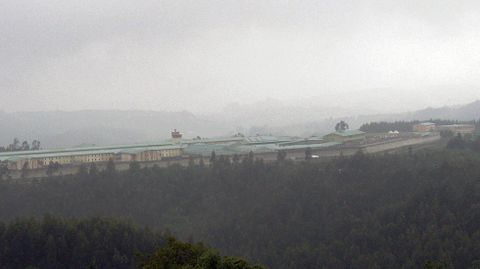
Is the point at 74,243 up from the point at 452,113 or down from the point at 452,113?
down

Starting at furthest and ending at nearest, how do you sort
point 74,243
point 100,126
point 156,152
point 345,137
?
1. point 100,126
2. point 345,137
3. point 156,152
4. point 74,243

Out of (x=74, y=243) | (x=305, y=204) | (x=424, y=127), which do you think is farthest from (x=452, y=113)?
(x=74, y=243)

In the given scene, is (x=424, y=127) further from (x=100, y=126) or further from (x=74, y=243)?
(x=100, y=126)

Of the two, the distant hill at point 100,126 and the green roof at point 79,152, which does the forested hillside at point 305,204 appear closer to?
the green roof at point 79,152

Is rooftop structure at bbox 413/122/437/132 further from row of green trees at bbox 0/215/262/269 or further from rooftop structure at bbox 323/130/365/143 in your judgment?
row of green trees at bbox 0/215/262/269

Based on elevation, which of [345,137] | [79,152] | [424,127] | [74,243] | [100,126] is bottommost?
[74,243]

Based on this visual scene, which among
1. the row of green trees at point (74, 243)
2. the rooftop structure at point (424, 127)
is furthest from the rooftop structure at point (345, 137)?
the row of green trees at point (74, 243)

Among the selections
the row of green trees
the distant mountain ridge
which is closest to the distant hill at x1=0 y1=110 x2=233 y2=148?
the distant mountain ridge

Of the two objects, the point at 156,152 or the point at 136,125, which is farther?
the point at 136,125
